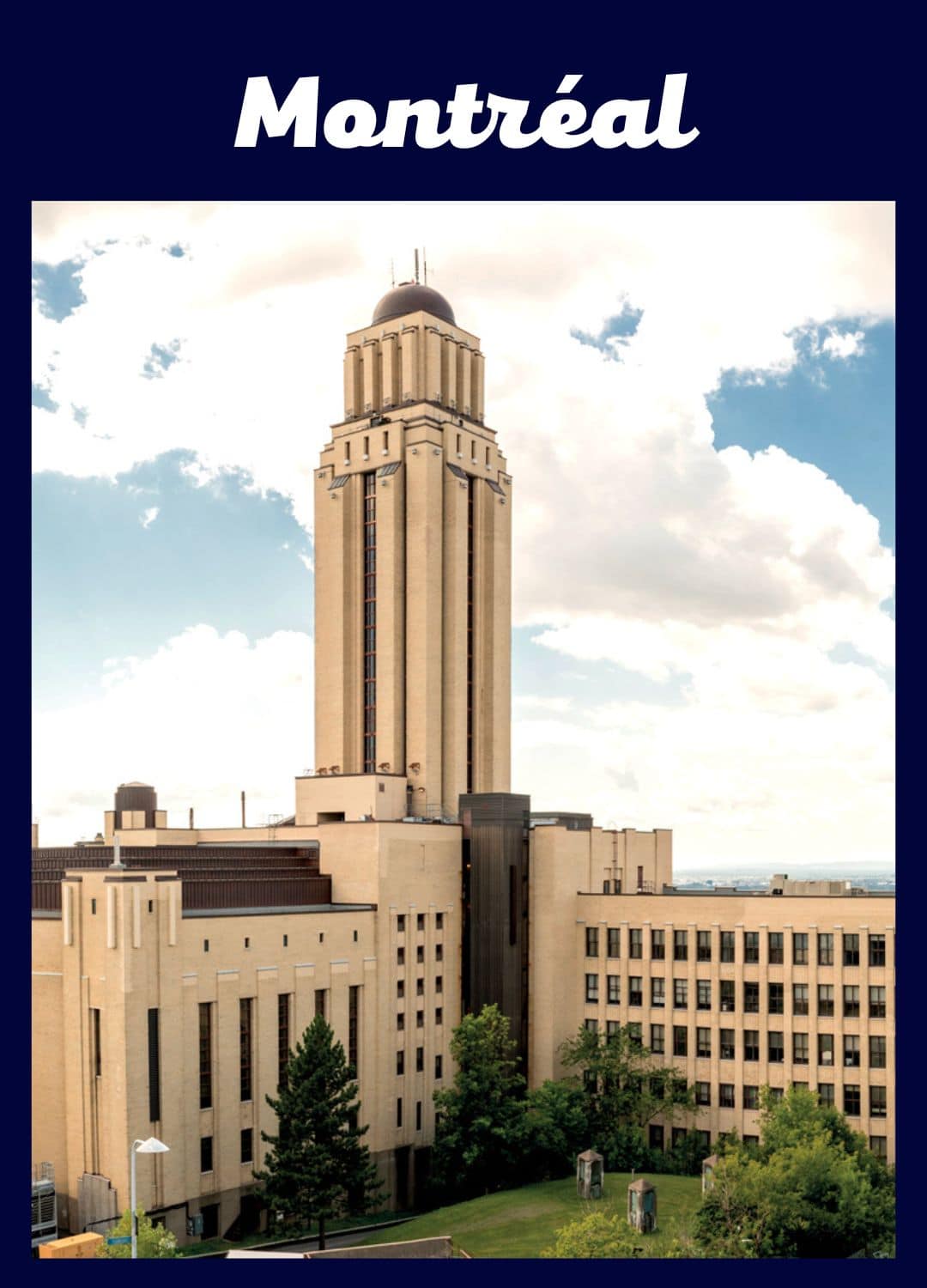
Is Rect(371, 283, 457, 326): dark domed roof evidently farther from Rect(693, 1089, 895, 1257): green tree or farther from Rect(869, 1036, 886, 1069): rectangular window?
Rect(693, 1089, 895, 1257): green tree

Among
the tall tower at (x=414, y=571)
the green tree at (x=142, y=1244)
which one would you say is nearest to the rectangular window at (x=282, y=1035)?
the green tree at (x=142, y=1244)

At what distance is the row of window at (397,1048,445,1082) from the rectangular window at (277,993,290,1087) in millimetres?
9839

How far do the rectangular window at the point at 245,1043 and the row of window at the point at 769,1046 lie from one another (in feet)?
76.8

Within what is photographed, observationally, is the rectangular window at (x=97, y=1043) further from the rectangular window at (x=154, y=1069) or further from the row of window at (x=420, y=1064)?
the row of window at (x=420, y=1064)

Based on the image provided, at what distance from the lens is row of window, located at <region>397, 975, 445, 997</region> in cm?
7369

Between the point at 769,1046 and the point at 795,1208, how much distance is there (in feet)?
77.2

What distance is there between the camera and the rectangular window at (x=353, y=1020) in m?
69.4

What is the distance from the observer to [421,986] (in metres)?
75.4

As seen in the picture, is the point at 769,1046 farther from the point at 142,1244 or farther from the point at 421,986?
the point at 142,1244

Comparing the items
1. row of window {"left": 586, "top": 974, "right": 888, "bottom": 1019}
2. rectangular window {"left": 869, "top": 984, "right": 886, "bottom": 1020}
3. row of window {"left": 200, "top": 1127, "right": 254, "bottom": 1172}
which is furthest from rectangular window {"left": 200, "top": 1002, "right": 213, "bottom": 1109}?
rectangular window {"left": 869, "top": 984, "right": 886, "bottom": 1020}

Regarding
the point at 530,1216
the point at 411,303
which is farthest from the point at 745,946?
the point at 411,303

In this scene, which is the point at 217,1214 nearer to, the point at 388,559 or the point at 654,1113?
the point at 654,1113

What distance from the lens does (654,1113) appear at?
7238cm

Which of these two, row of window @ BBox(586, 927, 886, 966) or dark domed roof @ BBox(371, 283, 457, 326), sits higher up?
dark domed roof @ BBox(371, 283, 457, 326)
